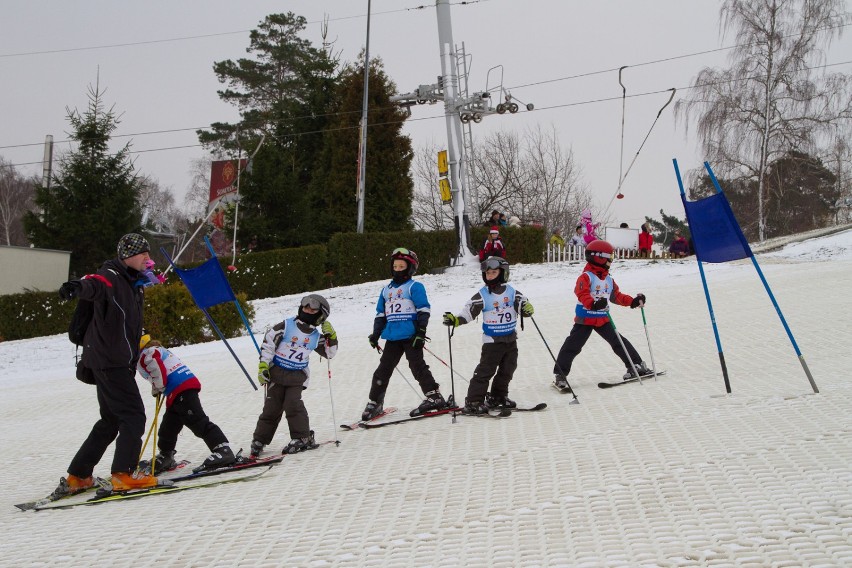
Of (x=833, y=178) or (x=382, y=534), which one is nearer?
(x=382, y=534)

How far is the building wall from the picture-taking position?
2472cm

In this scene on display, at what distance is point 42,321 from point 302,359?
17699 millimetres

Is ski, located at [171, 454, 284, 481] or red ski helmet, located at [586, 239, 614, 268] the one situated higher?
red ski helmet, located at [586, 239, 614, 268]

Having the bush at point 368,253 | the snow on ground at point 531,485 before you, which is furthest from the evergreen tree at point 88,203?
the snow on ground at point 531,485

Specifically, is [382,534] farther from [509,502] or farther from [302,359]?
[302,359]

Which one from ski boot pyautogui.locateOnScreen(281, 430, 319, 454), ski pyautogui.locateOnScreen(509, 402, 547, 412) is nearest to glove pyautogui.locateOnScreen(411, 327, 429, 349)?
ski pyautogui.locateOnScreen(509, 402, 547, 412)

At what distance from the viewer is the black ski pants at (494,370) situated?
806 cm

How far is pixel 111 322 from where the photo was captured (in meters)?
6.11

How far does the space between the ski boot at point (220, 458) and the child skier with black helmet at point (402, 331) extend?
192cm

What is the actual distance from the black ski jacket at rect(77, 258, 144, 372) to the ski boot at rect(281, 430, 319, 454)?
5.16 feet

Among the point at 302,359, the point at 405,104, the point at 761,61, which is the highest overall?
the point at 761,61

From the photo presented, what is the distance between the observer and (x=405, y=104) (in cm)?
2756

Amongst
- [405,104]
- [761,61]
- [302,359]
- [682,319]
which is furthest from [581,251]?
[302,359]

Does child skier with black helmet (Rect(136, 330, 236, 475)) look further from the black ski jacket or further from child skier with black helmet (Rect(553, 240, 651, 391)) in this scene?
child skier with black helmet (Rect(553, 240, 651, 391))
